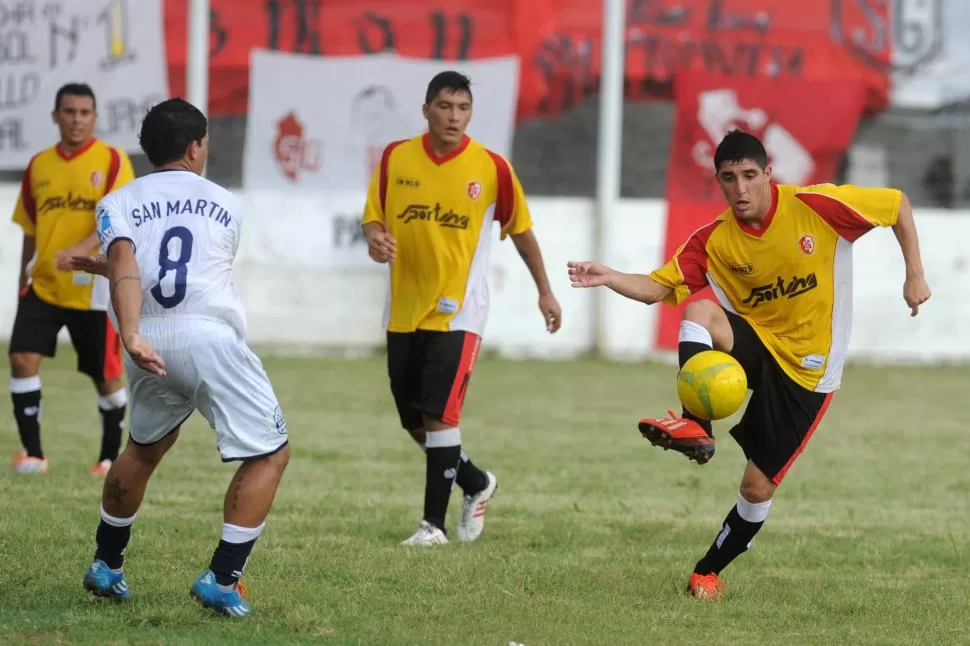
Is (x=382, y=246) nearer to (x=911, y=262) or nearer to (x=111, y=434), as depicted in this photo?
(x=911, y=262)

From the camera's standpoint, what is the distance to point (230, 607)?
5.67 metres

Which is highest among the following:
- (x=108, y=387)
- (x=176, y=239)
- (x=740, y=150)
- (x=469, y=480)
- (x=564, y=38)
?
(x=564, y=38)

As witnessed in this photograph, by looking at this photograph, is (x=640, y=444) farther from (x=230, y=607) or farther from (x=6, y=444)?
(x=230, y=607)

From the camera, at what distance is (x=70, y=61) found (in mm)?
18766

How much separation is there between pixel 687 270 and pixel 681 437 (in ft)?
3.77

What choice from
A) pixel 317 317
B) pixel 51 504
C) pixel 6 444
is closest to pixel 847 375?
pixel 317 317

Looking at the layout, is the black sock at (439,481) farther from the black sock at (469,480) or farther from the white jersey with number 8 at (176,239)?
the white jersey with number 8 at (176,239)

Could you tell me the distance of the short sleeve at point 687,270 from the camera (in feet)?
22.2

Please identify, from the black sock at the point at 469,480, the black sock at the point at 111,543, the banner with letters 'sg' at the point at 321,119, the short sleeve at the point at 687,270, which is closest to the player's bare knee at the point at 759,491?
the short sleeve at the point at 687,270

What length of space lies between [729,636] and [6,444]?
21.5 ft

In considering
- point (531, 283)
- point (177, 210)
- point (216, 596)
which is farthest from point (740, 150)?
point (531, 283)

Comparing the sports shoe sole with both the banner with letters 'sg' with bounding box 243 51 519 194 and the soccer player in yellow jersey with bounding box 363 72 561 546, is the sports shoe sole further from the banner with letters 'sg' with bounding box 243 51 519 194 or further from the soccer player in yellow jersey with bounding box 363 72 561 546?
the banner with letters 'sg' with bounding box 243 51 519 194

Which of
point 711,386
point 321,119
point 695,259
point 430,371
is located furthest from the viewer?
point 321,119

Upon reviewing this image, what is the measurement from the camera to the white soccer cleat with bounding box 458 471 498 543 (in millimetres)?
7941
